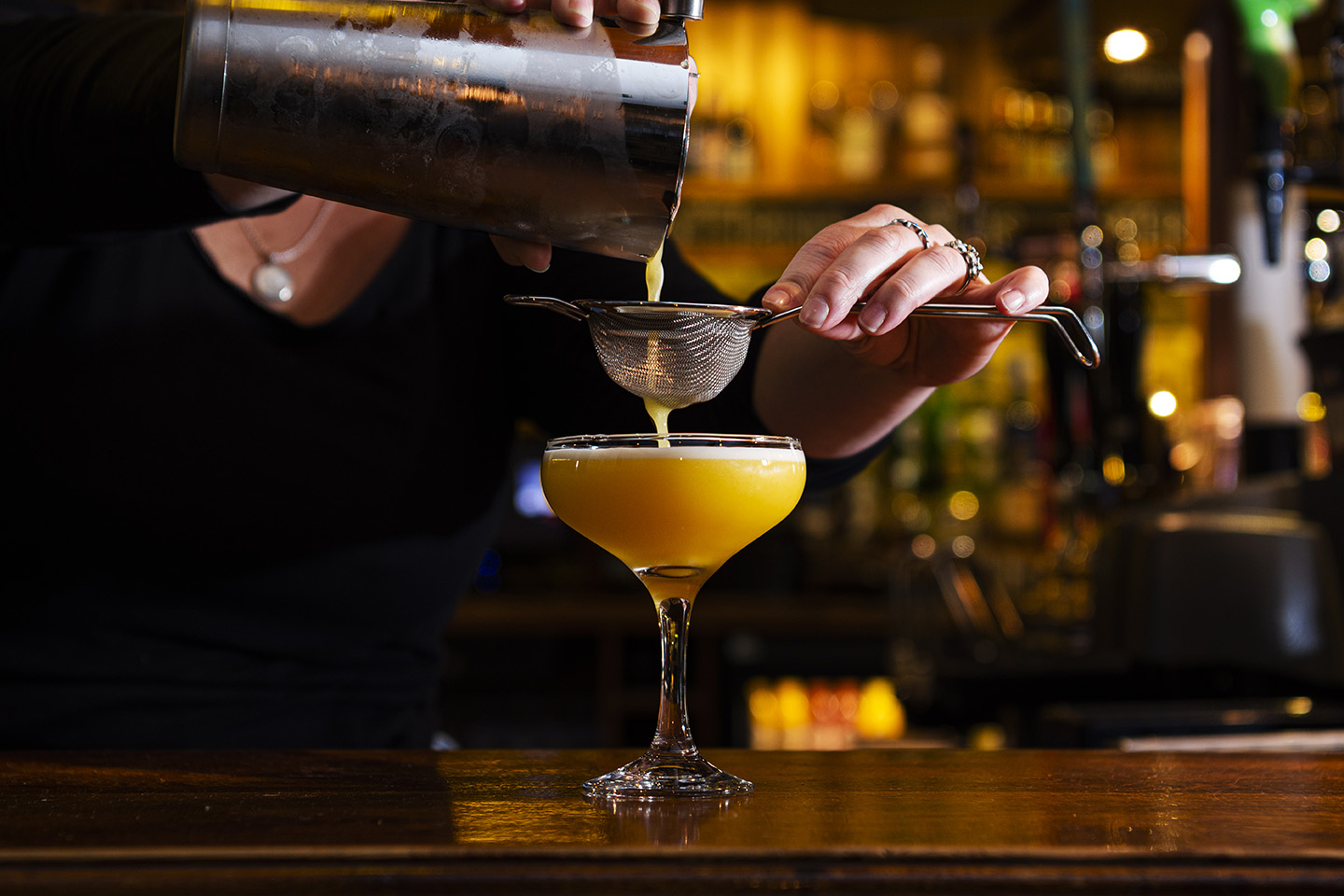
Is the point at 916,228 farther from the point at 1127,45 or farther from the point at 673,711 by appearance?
the point at 1127,45

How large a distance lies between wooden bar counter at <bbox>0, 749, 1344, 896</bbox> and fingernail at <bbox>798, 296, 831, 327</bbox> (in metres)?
0.29

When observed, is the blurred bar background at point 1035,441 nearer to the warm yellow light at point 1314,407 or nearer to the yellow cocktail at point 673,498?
the warm yellow light at point 1314,407

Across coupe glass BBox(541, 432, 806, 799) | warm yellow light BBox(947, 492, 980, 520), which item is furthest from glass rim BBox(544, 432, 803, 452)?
warm yellow light BBox(947, 492, 980, 520)

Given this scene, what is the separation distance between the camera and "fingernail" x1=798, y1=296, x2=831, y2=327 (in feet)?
2.72

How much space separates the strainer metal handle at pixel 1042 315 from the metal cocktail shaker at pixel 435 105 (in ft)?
0.56

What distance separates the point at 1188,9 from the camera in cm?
341

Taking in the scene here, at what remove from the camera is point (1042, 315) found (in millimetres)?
849

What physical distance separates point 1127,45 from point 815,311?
139cm

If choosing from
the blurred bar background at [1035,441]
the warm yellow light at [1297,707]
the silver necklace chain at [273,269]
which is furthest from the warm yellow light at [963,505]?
the silver necklace chain at [273,269]

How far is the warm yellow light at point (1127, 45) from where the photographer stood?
193cm

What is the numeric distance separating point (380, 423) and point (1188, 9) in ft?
9.58

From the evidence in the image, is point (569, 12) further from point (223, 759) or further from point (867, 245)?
point (223, 759)

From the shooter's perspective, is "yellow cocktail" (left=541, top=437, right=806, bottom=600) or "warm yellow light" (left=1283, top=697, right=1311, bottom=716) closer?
"yellow cocktail" (left=541, top=437, right=806, bottom=600)

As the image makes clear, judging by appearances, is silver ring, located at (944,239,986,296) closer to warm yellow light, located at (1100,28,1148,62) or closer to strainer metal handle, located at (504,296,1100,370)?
strainer metal handle, located at (504,296,1100,370)
